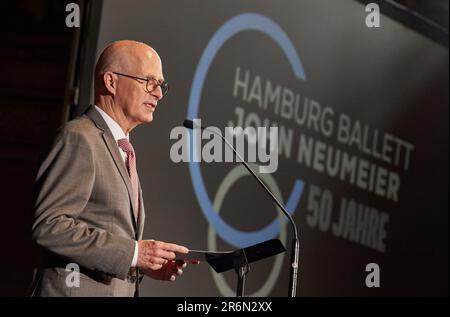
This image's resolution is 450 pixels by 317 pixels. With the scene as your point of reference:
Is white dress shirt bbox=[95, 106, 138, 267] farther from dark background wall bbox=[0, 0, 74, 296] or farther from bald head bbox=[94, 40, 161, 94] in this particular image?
dark background wall bbox=[0, 0, 74, 296]

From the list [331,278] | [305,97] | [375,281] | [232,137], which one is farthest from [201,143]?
[375,281]

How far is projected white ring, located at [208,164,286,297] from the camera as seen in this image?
14.7 ft

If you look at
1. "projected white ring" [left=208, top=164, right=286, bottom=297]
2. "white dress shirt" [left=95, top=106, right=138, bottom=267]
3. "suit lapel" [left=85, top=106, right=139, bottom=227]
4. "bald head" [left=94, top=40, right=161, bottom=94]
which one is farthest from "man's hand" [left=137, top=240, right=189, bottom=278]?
"projected white ring" [left=208, top=164, right=286, bottom=297]

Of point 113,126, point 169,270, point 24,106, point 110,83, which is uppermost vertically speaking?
point 24,106

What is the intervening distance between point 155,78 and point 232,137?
1.80 metres

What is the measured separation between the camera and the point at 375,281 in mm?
5441

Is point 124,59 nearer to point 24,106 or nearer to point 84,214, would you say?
point 84,214

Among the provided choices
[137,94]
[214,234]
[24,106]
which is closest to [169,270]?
[137,94]

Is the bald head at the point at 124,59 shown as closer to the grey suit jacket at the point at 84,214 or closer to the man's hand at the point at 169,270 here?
the grey suit jacket at the point at 84,214

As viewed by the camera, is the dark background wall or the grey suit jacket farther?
the dark background wall

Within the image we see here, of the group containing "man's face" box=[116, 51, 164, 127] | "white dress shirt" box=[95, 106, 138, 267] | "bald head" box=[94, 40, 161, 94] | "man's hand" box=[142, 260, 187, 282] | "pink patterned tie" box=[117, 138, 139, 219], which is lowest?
"man's hand" box=[142, 260, 187, 282]

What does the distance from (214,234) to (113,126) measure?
6.07 feet

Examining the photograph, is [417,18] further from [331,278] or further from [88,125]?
[88,125]

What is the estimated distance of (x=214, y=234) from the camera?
14.7 feet
